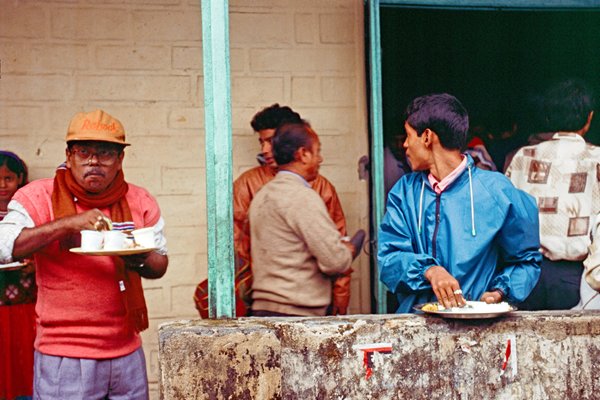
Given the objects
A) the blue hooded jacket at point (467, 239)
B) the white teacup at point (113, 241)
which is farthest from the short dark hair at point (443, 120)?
the white teacup at point (113, 241)

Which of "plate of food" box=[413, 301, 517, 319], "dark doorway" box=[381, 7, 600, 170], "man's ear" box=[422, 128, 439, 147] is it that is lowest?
"plate of food" box=[413, 301, 517, 319]

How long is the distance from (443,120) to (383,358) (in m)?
1.02

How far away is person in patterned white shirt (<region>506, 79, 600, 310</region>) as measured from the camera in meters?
4.60

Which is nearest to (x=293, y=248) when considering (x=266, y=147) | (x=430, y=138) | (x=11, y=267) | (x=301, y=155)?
(x=301, y=155)

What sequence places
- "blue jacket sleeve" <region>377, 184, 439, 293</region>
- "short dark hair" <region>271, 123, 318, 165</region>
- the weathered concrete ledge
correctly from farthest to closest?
"short dark hair" <region>271, 123, 318, 165</region>, "blue jacket sleeve" <region>377, 184, 439, 293</region>, the weathered concrete ledge

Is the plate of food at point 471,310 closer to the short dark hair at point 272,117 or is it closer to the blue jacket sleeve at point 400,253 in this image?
the blue jacket sleeve at point 400,253

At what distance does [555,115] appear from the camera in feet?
15.7

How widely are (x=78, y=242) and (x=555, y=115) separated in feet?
9.24

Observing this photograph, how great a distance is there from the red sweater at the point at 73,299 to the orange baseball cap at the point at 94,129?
261mm

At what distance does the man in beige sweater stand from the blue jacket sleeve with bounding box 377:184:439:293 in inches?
22.3

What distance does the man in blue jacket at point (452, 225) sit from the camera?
3.22m

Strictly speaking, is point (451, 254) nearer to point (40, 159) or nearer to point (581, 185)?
point (581, 185)

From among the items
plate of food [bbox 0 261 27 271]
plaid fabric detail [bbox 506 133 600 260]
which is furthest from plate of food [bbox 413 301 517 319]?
plate of food [bbox 0 261 27 271]

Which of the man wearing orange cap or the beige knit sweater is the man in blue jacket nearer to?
the beige knit sweater
